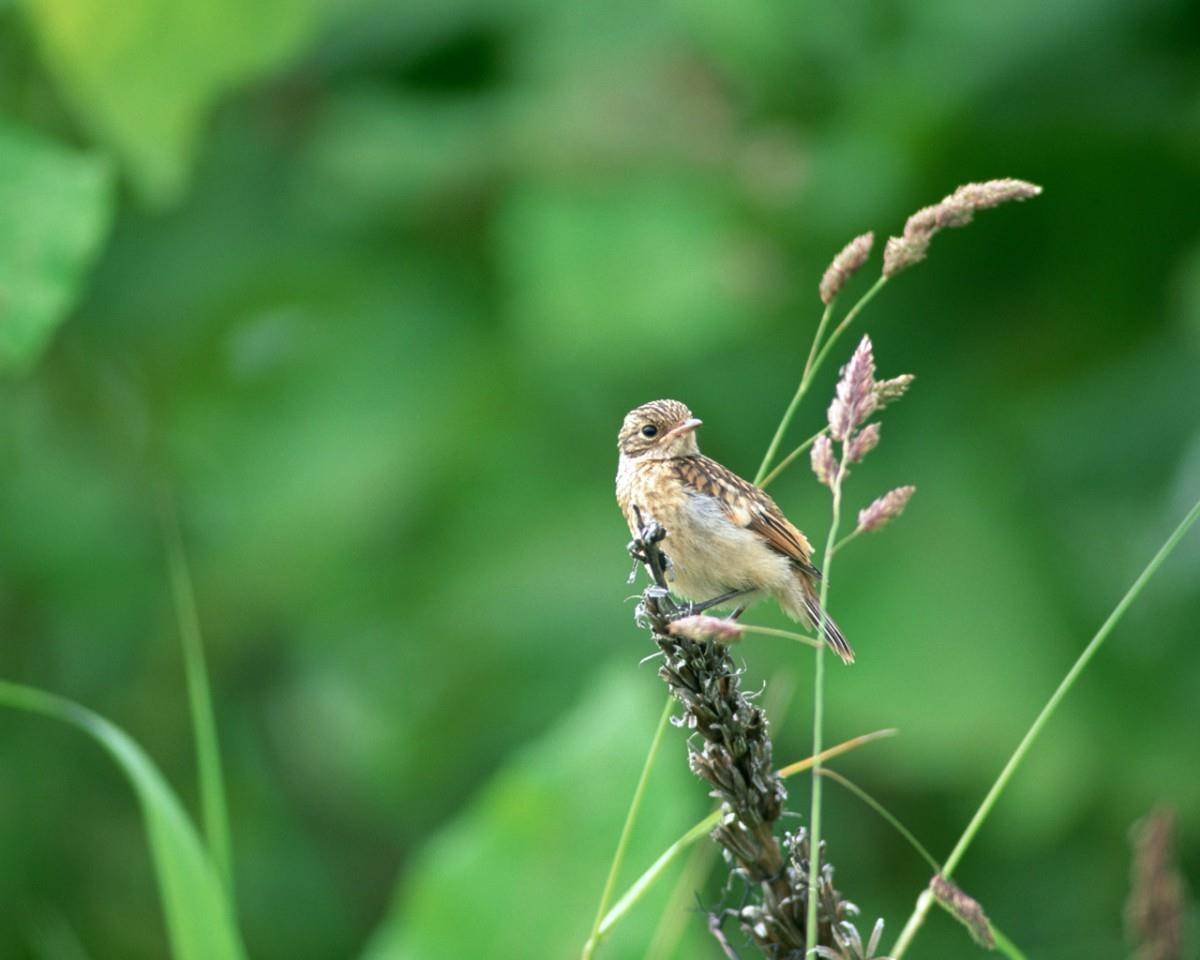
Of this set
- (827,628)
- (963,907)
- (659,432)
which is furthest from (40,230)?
(963,907)

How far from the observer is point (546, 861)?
156 inches

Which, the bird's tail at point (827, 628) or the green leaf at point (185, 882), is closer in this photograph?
the bird's tail at point (827, 628)

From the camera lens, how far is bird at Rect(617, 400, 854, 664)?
247cm

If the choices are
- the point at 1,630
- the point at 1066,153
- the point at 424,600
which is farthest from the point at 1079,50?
the point at 1,630

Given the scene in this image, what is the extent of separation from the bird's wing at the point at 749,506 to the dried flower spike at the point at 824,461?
58 cm

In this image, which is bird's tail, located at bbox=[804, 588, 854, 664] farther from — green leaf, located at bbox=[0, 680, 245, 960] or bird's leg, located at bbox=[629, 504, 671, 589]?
green leaf, located at bbox=[0, 680, 245, 960]

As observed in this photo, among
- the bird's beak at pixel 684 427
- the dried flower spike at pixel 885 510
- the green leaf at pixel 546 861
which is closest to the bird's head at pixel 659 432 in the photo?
the bird's beak at pixel 684 427

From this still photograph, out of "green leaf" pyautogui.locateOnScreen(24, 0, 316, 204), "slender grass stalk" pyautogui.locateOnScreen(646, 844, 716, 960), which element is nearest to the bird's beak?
"slender grass stalk" pyautogui.locateOnScreen(646, 844, 716, 960)

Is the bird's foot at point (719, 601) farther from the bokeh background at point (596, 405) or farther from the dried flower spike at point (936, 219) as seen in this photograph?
the bokeh background at point (596, 405)

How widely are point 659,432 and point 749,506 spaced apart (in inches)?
7.4

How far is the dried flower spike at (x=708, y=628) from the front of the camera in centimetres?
165

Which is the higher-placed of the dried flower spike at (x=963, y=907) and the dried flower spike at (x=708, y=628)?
the dried flower spike at (x=708, y=628)

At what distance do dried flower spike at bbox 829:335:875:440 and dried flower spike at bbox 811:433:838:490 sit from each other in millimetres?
18

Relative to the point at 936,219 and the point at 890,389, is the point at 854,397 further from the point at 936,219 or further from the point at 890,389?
the point at 936,219
